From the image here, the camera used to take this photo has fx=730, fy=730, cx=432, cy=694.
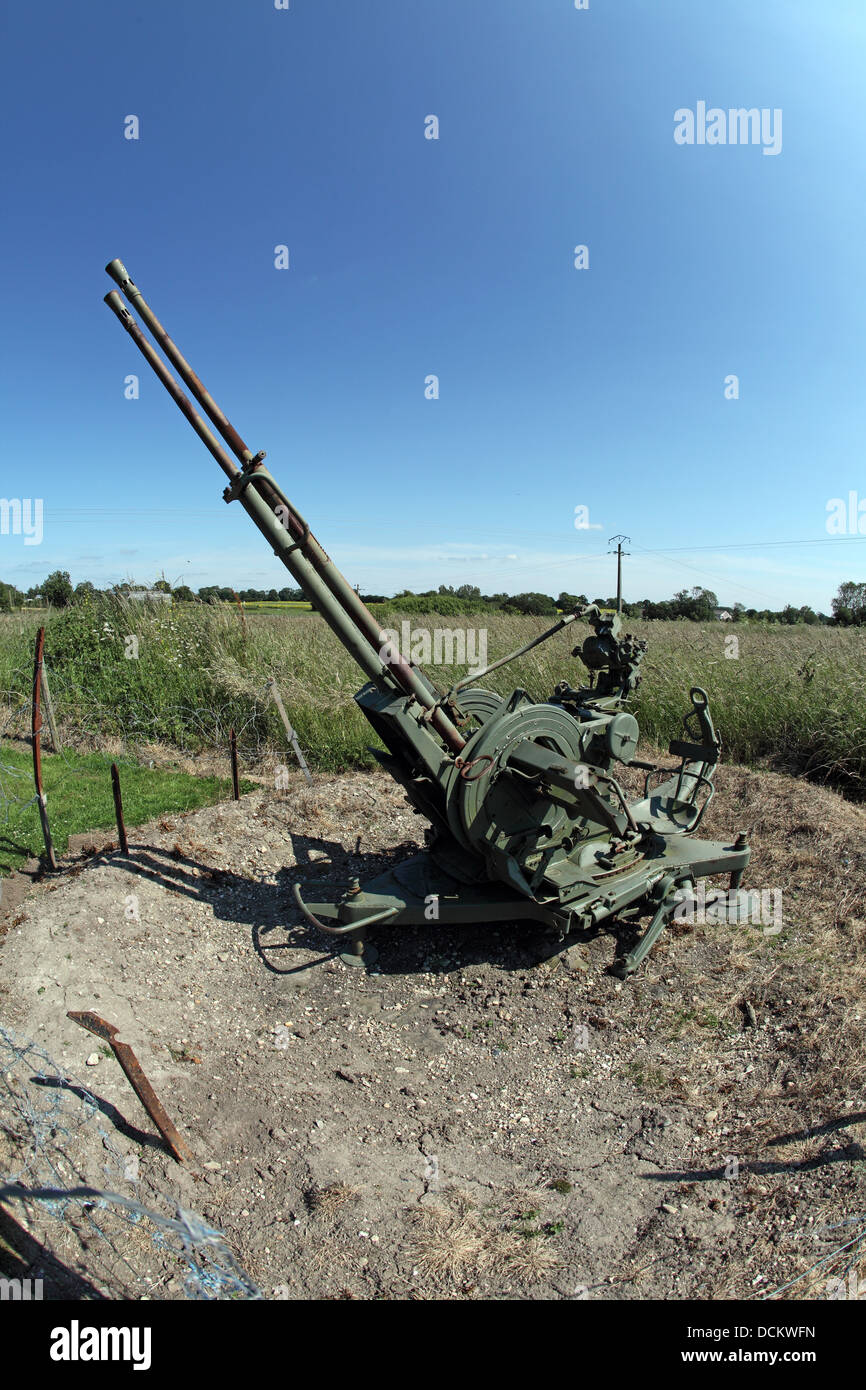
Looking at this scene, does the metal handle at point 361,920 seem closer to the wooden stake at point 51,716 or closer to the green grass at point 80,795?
the green grass at point 80,795

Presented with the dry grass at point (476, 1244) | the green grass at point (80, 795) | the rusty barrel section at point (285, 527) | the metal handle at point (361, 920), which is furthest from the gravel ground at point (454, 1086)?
the rusty barrel section at point (285, 527)

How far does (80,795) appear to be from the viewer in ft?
31.3

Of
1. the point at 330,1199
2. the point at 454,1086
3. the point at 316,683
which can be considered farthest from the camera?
the point at 316,683

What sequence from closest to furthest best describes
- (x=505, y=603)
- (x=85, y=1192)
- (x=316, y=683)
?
(x=85, y=1192)
(x=316, y=683)
(x=505, y=603)

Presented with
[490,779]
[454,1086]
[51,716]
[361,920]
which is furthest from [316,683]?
[454,1086]

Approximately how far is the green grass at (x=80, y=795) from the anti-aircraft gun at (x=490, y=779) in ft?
12.9

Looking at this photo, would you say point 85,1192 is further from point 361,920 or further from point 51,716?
point 51,716

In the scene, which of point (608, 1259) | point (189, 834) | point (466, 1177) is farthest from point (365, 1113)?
point (189, 834)

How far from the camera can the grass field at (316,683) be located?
35.6ft

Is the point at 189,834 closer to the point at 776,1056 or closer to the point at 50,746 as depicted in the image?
the point at 50,746

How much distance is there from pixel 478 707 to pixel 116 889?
11.9 feet

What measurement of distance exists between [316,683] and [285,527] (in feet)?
26.5

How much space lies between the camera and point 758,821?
28.5 feet
